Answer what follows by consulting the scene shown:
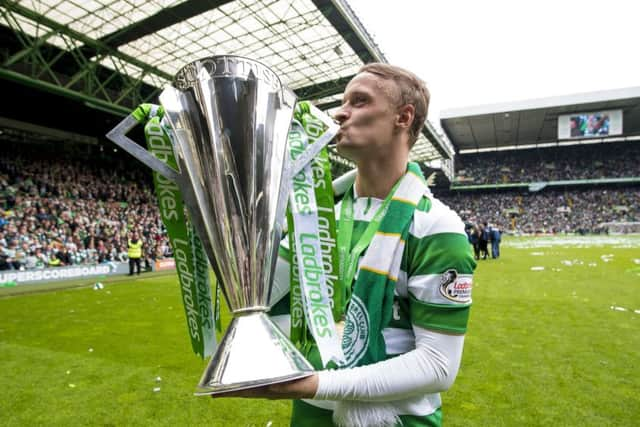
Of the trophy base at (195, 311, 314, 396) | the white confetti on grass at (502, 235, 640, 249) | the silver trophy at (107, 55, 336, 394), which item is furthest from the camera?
the white confetti on grass at (502, 235, 640, 249)

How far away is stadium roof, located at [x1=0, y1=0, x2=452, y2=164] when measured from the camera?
11.3m

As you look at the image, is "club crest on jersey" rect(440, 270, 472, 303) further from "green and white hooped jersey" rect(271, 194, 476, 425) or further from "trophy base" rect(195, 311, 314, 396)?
"trophy base" rect(195, 311, 314, 396)

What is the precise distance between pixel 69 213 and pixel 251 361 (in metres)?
16.9

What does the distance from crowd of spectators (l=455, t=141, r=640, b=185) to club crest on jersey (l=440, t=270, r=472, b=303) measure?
4927cm

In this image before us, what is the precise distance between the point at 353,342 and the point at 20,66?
16689 millimetres

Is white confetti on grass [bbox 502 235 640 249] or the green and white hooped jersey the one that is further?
white confetti on grass [bbox 502 235 640 249]

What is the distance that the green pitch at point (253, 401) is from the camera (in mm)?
3104

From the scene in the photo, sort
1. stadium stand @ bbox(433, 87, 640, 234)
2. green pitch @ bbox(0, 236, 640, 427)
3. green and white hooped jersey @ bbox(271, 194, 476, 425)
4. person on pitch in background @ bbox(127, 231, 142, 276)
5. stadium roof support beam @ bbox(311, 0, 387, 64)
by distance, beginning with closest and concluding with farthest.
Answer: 1. green and white hooped jersey @ bbox(271, 194, 476, 425)
2. green pitch @ bbox(0, 236, 640, 427)
3. stadium roof support beam @ bbox(311, 0, 387, 64)
4. person on pitch in background @ bbox(127, 231, 142, 276)
5. stadium stand @ bbox(433, 87, 640, 234)

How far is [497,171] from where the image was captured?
157ft

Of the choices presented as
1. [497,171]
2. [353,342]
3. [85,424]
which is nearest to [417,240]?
[353,342]

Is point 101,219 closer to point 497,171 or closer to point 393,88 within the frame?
point 393,88

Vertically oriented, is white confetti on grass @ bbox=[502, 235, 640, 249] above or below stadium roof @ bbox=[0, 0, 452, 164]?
below

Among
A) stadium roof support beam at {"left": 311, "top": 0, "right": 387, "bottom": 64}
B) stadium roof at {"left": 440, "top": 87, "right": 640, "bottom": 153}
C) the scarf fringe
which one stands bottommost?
the scarf fringe

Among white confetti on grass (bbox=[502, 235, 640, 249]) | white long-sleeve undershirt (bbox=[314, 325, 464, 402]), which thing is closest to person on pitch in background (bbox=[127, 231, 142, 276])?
white long-sleeve undershirt (bbox=[314, 325, 464, 402])
